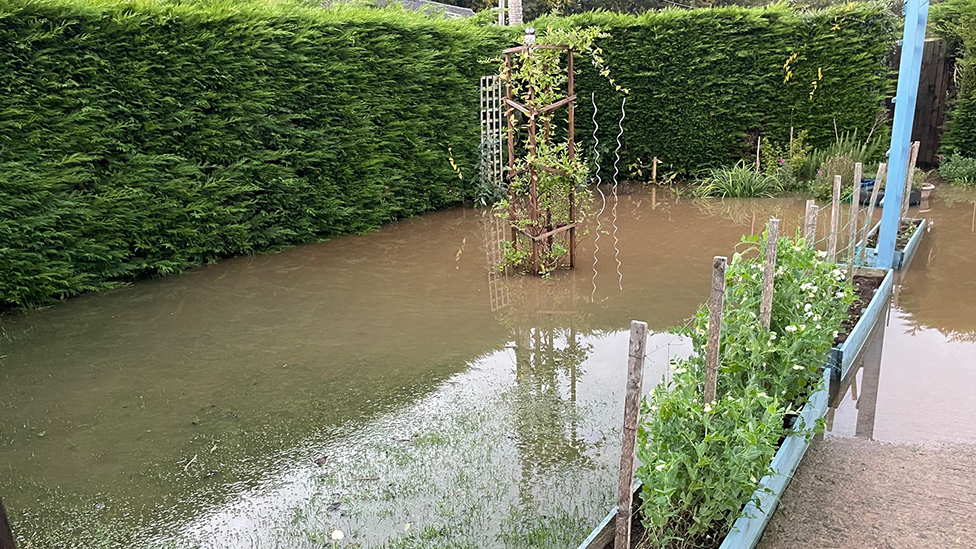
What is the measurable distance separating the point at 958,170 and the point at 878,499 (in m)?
9.57

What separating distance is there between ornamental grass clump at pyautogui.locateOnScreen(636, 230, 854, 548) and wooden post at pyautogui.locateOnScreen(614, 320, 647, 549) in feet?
0.32

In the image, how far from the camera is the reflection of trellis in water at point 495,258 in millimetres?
6016

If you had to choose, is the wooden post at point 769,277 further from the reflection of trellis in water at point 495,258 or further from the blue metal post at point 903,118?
the blue metal post at point 903,118

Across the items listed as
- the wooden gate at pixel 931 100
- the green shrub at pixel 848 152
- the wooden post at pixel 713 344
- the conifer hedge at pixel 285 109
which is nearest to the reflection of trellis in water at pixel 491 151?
the conifer hedge at pixel 285 109

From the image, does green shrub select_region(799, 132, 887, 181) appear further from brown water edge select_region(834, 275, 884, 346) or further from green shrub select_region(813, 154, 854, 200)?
brown water edge select_region(834, 275, 884, 346)

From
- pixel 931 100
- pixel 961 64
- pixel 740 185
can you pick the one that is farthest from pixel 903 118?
pixel 931 100

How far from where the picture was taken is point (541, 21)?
35.2ft

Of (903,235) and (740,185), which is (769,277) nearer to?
(903,235)

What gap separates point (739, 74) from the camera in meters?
10.8

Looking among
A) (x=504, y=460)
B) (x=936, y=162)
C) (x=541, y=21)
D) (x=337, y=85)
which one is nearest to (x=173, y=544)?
(x=504, y=460)

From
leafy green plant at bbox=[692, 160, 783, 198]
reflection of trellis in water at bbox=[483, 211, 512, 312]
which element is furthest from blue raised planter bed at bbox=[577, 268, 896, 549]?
leafy green plant at bbox=[692, 160, 783, 198]

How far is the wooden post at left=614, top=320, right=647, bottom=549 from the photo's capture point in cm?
222

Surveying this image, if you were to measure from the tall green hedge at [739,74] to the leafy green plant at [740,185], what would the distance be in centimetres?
95

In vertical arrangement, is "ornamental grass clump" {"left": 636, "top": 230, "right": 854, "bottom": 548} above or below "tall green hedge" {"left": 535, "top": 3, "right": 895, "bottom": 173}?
below
